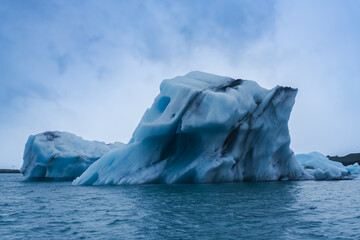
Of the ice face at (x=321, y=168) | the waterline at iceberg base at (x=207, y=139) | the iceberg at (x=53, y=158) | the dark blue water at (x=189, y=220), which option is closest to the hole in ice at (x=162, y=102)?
the waterline at iceberg base at (x=207, y=139)

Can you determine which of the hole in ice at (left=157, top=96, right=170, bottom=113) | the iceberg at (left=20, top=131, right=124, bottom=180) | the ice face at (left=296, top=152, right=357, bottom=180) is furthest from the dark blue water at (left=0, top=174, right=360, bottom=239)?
the iceberg at (left=20, top=131, right=124, bottom=180)

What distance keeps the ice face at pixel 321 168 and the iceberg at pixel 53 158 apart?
19435mm

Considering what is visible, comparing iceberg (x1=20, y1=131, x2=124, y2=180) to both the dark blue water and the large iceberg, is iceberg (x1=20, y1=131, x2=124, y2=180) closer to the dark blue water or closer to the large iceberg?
the large iceberg

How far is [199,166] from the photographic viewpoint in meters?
15.4

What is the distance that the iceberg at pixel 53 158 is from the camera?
2670cm

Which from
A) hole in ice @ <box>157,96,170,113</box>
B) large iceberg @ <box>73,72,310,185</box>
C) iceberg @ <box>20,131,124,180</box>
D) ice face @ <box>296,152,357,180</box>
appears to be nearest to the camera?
large iceberg @ <box>73,72,310,185</box>

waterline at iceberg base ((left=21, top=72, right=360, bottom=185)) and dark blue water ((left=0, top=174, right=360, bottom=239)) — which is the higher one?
waterline at iceberg base ((left=21, top=72, right=360, bottom=185))

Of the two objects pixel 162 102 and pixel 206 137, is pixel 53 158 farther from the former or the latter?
pixel 206 137

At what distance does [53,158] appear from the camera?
2639 centimetres

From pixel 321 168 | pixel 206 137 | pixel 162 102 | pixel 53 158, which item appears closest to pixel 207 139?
pixel 206 137

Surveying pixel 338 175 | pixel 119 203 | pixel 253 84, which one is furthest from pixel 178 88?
pixel 338 175

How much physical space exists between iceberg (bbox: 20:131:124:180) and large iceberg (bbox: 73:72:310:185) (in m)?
10.5

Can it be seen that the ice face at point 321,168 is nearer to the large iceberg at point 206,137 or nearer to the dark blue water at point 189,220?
the large iceberg at point 206,137

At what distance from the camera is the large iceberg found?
610 inches
